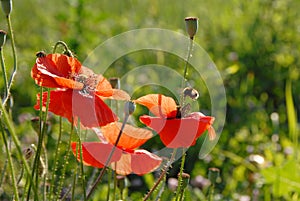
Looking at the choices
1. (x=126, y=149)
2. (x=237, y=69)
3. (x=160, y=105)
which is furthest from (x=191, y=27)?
(x=237, y=69)

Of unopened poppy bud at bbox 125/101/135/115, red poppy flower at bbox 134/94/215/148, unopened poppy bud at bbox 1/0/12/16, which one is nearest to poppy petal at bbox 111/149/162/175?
red poppy flower at bbox 134/94/215/148

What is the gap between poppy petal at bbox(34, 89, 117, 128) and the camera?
1080 mm

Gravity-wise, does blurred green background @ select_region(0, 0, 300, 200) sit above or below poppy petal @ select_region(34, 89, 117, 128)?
above

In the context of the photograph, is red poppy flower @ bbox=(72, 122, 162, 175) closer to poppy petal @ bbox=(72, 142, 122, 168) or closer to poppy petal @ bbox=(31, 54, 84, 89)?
poppy petal @ bbox=(72, 142, 122, 168)

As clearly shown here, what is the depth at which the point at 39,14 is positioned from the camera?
183 inches

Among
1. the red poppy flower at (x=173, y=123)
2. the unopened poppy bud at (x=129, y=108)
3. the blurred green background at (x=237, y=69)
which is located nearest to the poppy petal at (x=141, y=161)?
the red poppy flower at (x=173, y=123)

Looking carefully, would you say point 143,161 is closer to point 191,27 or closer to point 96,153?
point 96,153

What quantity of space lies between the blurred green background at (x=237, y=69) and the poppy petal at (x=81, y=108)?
90cm

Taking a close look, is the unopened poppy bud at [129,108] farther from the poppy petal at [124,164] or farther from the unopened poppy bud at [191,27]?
the poppy petal at [124,164]

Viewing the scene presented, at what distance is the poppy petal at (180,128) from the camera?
3.58 ft

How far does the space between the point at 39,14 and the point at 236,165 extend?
262 centimetres

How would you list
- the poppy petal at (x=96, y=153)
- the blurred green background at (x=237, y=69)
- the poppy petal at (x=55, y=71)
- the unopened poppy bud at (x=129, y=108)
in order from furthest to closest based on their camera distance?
the blurred green background at (x=237, y=69), the poppy petal at (x=96, y=153), the poppy petal at (x=55, y=71), the unopened poppy bud at (x=129, y=108)

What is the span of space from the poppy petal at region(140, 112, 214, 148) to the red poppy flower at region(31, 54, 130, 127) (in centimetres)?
8

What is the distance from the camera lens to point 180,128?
1.09 m
